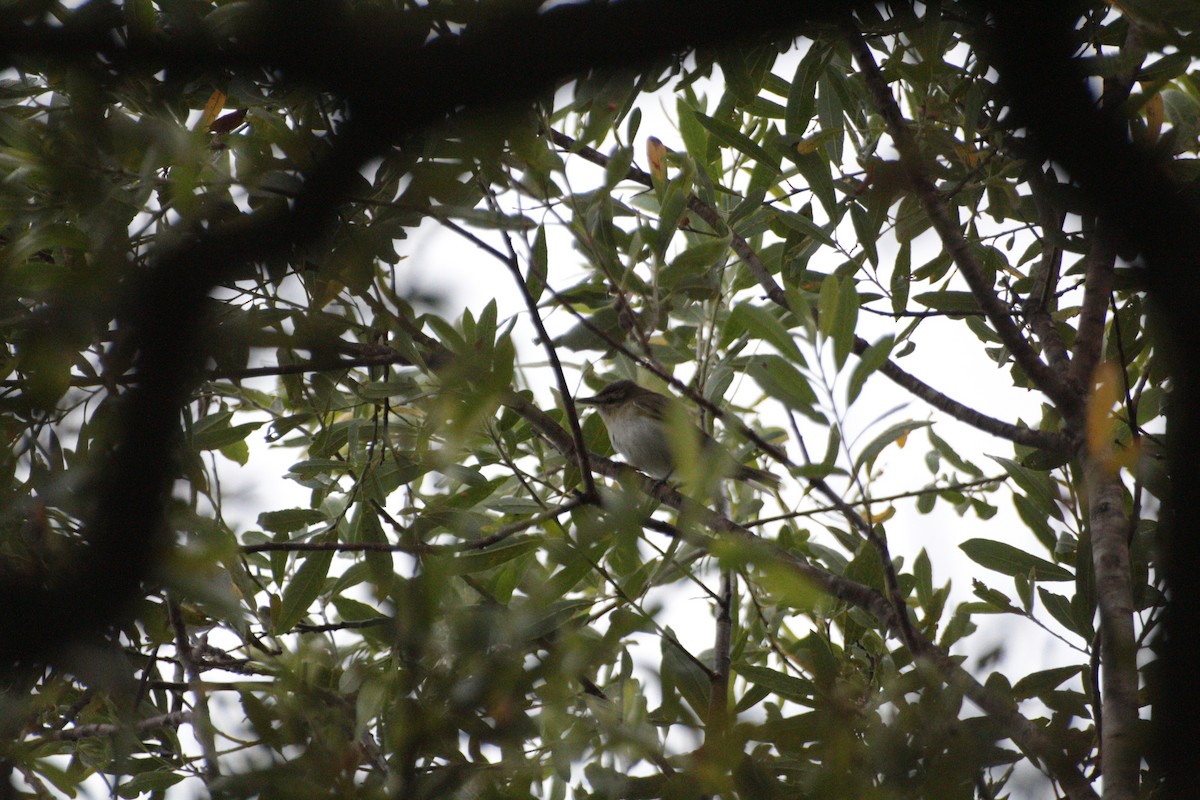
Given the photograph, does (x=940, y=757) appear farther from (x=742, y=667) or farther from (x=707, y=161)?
(x=707, y=161)

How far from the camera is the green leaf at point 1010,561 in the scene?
266 centimetres

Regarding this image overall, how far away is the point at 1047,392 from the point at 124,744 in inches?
85.8

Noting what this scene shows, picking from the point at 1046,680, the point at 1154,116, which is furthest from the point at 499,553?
the point at 1154,116

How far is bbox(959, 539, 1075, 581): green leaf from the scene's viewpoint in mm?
2656

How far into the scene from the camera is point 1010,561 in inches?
107

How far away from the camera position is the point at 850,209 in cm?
287

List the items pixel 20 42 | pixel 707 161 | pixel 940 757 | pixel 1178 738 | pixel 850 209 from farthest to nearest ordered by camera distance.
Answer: pixel 707 161, pixel 850 209, pixel 940 757, pixel 1178 738, pixel 20 42

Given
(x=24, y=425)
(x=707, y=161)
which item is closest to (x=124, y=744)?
(x=24, y=425)

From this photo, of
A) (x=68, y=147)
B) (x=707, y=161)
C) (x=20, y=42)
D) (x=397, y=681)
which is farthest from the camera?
(x=707, y=161)

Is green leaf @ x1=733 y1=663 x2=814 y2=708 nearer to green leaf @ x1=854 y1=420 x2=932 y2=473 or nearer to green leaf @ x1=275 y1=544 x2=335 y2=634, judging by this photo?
green leaf @ x1=854 y1=420 x2=932 y2=473

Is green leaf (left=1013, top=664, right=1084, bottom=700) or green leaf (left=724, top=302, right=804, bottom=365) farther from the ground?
green leaf (left=724, top=302, right=804, bottom=365)

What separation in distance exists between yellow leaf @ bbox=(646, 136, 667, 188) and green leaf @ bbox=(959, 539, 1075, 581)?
1.40 m

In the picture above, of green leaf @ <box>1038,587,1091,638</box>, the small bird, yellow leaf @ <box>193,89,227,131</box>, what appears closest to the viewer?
yellow leaf @ <box>193,89,227,131</box>

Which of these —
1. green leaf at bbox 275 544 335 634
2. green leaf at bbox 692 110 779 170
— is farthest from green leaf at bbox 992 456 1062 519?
green leaf at bbox 275 544 335 634
